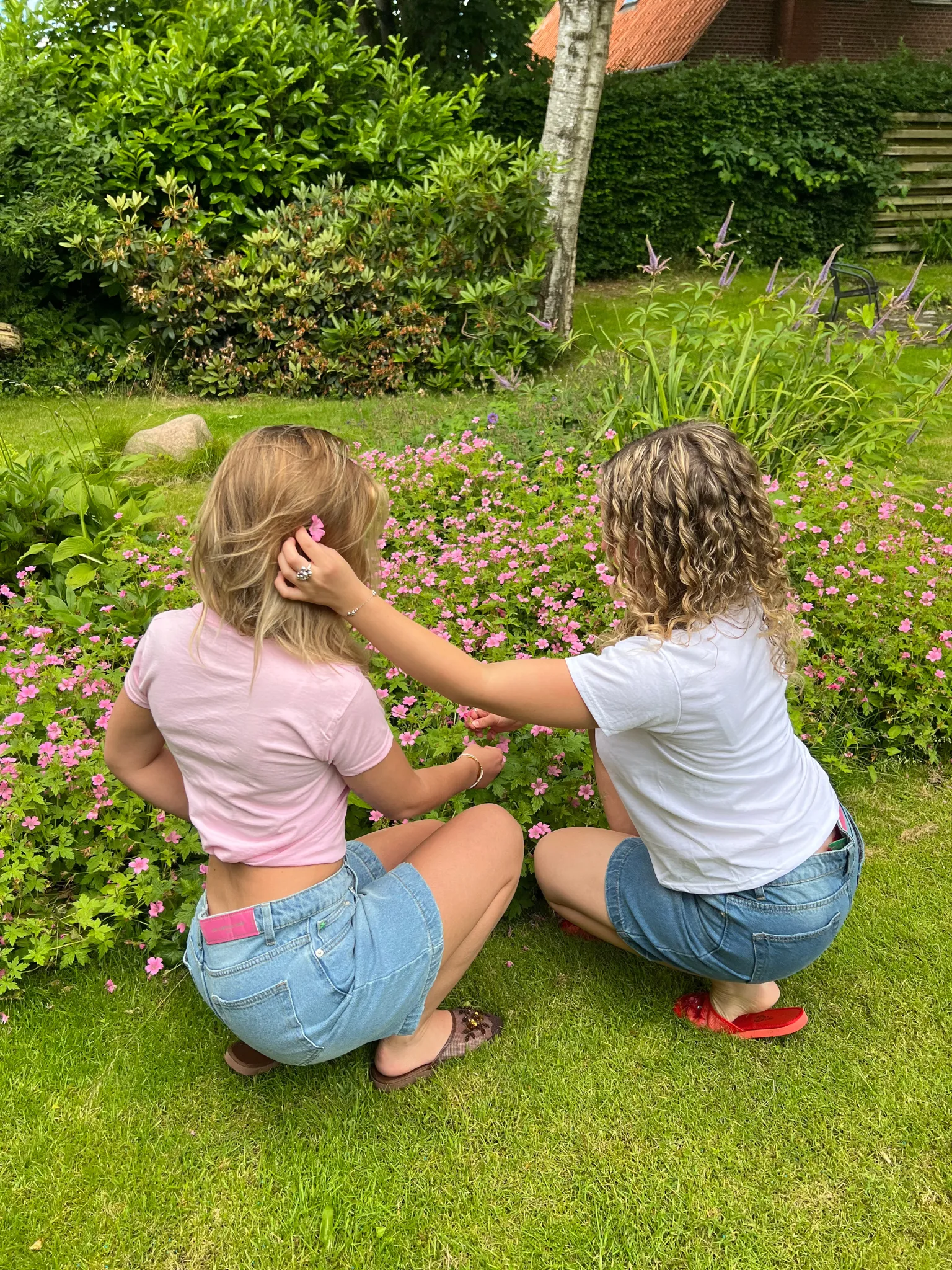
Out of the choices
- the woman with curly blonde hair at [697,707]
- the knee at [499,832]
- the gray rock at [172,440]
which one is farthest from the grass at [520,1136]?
the gray rock at [172,440]

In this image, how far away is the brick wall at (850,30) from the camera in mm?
18781

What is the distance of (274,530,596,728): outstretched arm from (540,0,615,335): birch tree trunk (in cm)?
651

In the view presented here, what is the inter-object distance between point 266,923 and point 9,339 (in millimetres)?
7506

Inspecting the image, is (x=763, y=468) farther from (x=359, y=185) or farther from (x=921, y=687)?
(x=359, y=185)

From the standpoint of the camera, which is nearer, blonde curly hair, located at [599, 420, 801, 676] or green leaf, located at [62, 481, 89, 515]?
blonde curly hair, located at [599, 420, 801, 676]

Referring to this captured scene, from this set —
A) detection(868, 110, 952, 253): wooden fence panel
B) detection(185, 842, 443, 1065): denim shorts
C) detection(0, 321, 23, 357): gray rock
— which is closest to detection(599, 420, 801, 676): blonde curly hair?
detection(185, 842, 443, 1065): denim shorts

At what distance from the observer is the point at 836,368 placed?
486cm

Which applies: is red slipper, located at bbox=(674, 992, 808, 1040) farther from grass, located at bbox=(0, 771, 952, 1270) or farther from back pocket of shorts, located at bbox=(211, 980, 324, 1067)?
back pocket of shorts, located at bbox=(211, 980, 324, 1067)

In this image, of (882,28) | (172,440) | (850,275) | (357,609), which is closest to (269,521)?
(357,609)

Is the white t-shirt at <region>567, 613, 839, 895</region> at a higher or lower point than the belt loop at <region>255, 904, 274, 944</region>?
higher

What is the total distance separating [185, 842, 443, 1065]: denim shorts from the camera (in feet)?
5.79

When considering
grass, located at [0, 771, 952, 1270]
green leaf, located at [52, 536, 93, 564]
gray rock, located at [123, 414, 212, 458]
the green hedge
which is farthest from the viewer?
the green hedge

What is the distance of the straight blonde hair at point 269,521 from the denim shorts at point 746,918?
97 centimetres

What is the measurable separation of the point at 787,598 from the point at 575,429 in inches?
121
